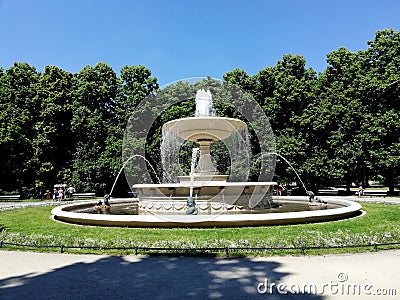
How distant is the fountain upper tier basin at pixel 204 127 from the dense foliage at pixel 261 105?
Answer: 14.0 m

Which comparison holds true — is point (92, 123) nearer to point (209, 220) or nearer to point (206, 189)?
point (206, 189)

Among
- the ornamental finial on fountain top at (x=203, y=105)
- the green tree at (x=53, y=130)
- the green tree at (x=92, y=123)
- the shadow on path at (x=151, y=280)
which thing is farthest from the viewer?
the green tree at (x=92, y=123)

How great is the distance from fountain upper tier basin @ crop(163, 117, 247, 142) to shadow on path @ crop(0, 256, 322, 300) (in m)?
10.6

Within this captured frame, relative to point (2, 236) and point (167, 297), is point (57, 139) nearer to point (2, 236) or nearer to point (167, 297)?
point (2, 236)

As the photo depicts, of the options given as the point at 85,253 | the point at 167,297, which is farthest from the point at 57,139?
the point at 167,297

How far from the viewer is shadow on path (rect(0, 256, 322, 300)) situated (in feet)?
18.3

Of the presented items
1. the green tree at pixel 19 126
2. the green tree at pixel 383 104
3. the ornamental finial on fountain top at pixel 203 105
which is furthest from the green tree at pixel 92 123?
the green tree at pixel 383 104

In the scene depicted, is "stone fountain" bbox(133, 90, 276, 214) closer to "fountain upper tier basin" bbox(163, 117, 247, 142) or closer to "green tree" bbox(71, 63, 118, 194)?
"fountain upper tier basin" bbox(163, 117, 247, 142)

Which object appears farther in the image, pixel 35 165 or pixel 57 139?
pixel 57 139

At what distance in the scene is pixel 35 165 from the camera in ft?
110

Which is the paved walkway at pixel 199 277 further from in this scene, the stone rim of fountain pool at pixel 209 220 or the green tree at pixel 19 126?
the green tree at pixel 19 126

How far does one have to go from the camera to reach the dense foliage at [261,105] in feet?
103

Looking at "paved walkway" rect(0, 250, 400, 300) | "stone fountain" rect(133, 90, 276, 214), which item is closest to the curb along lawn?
"paved walkway" rect(0, 250, 400, 300)

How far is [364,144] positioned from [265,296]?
2982 cm
